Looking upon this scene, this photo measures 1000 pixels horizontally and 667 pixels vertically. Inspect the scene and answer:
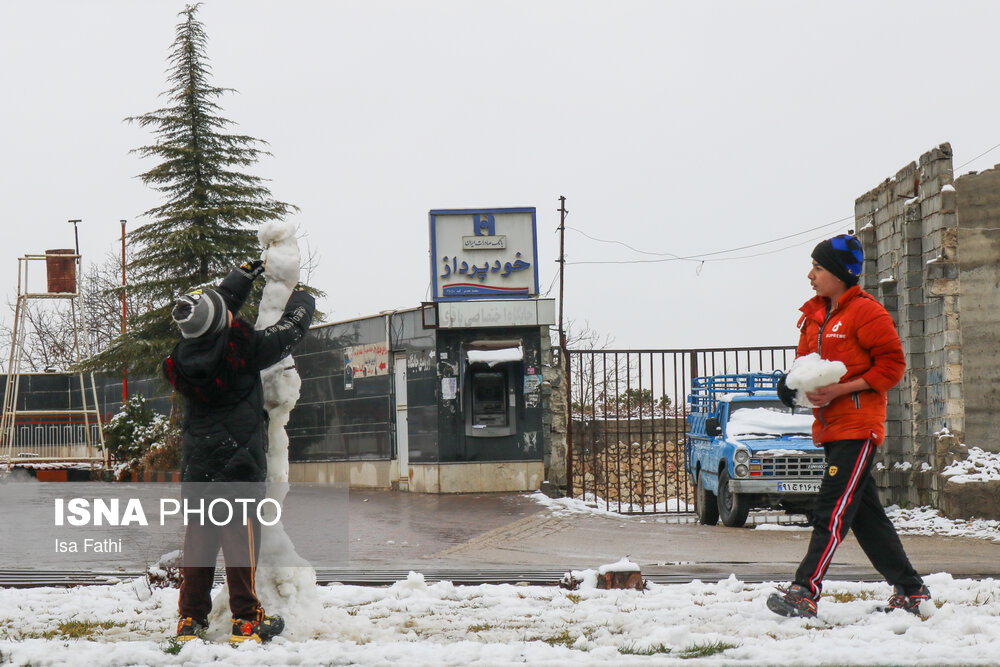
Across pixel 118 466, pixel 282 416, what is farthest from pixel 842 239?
pixel 118 466

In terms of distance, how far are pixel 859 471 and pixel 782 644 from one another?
1.22 meters

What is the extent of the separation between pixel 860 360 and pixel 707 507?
956cm

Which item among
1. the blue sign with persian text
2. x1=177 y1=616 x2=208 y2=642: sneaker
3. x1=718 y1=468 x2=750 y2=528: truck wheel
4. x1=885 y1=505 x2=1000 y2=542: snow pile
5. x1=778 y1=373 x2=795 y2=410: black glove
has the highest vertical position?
the blue sign with persian text

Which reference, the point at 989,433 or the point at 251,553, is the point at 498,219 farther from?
the point at 251,553

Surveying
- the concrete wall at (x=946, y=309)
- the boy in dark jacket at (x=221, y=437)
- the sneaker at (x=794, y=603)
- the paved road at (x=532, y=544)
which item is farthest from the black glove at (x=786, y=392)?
the concrete wall at (x=946, y=309)

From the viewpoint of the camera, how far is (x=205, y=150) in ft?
80.5

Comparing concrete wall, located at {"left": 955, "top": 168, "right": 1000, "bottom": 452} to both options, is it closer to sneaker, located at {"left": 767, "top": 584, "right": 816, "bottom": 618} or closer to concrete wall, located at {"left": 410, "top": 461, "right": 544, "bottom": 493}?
concrete wall, located at {"left": 410, "top": 461, "right": 544, "bottom": 493}

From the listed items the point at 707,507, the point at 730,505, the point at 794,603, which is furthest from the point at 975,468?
the point at 794,603

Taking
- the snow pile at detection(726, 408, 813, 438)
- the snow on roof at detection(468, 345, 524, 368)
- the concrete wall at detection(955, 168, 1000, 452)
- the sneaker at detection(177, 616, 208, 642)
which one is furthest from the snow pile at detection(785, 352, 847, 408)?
the snow on roof at detection(468, 345, 524, 368)

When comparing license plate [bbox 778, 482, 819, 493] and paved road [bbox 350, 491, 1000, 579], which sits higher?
license plate [bbox 778, 482, 819, 493]

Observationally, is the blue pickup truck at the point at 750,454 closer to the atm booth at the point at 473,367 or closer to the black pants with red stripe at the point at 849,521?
the atm booth at the point at 473,367

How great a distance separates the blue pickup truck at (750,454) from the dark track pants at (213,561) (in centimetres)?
887

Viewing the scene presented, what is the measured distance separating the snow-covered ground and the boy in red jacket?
213 millimetres

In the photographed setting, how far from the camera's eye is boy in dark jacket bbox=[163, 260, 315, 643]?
17.7 feet
